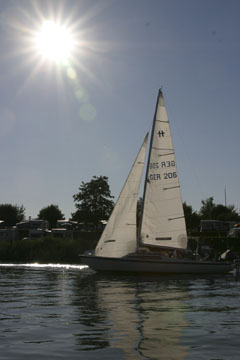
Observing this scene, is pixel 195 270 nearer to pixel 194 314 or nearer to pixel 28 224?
pixel 194 314

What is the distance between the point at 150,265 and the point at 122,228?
163 inches

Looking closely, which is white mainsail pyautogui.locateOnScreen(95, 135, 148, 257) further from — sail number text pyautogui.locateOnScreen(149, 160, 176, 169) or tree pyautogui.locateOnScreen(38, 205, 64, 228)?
tree pyautogui.locateOnScreen(38, 205, 64, 228)

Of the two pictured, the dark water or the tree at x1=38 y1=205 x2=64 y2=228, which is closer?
the dark water

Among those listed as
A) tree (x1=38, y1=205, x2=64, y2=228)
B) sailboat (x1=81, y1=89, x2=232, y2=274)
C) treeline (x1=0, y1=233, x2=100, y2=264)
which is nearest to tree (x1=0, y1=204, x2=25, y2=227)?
tree (x1=38, y1=205, x2=64, y2=228)

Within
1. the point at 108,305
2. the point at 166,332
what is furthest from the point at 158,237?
the point at 166,332

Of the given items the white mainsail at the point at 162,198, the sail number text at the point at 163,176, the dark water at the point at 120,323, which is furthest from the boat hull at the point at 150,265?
A: the dark water at the point at 120,323

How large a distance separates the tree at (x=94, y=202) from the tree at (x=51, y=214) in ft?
228

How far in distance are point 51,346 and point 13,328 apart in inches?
129

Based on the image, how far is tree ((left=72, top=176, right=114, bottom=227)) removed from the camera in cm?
11556

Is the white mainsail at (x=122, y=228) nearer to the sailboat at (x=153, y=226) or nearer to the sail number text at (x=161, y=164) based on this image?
the sailboat at (x=153, y=226)

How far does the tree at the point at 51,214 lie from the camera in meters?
186

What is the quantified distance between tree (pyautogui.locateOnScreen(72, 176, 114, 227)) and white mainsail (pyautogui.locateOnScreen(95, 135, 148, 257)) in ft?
→ 236

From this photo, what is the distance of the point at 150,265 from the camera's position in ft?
132

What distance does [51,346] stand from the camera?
13703mm
